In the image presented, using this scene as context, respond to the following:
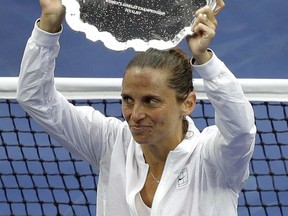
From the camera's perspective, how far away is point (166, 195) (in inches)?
127

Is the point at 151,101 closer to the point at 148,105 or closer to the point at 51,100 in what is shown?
the point at 148,105

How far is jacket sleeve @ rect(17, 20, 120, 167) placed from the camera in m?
3.22

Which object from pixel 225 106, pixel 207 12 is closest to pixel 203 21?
pixel 207 12

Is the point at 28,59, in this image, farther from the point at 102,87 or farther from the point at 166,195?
the point at 102,87

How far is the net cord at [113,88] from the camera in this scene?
14.1 ft

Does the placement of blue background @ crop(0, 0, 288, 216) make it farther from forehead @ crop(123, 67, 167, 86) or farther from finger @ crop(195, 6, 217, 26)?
finger @ crop(195, 6, 217, 26)

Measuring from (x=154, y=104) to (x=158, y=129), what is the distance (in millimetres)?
83

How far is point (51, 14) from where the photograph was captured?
3154 mm

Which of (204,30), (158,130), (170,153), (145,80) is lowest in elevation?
(170,153)

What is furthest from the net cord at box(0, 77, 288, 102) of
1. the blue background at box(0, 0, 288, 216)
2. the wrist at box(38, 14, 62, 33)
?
the blue background at box(0, 0, 288, 216)

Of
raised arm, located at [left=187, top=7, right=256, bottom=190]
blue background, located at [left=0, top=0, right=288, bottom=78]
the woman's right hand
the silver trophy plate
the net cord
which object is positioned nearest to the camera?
the silver trophy plate

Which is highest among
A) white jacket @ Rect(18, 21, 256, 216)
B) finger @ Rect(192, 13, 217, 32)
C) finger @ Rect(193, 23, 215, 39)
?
finger @ Rect(192, 13, 217, 32)

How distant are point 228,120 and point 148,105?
266 millimetres

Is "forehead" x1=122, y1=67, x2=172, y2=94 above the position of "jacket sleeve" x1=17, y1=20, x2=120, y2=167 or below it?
above
